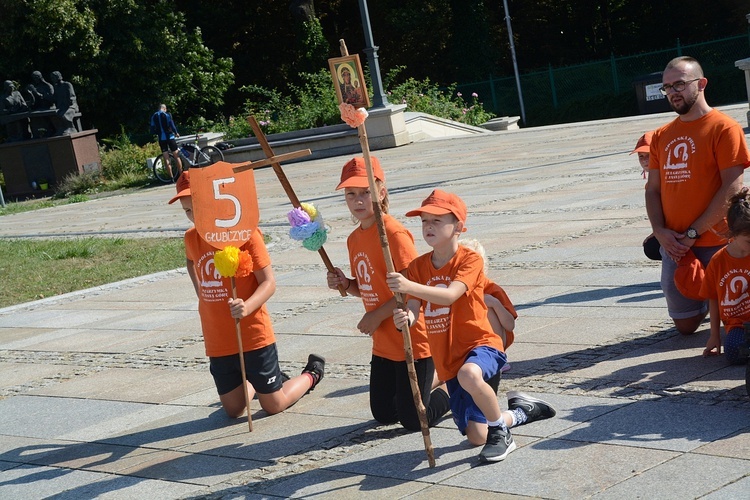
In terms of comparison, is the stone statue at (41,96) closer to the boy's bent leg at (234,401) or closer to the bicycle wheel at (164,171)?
the bicycle wheel at (164,171)

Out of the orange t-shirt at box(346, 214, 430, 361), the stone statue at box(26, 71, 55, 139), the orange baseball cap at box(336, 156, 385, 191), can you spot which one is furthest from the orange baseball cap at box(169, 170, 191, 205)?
the stone statue at box(26, 71, 55, 139)

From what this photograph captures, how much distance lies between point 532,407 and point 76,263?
31.3ft

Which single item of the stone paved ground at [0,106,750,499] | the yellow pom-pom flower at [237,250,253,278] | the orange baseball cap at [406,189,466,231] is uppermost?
the orange baseball cap at [406,189,466,231]

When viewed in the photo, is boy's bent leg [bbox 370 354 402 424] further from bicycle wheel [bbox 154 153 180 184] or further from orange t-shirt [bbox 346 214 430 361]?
bicycle wheel [bbox 154 153 180 184]

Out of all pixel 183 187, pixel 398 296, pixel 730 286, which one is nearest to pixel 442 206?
pixel 398 296

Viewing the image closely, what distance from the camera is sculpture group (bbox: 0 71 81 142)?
92.0ft

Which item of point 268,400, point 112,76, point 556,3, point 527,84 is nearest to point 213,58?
point 112,76

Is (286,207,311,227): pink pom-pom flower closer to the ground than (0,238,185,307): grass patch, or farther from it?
farther from it

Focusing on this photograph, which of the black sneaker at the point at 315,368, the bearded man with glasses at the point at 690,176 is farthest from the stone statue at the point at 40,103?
the bearded man with glasses at the point at 690,176

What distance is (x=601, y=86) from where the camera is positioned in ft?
122

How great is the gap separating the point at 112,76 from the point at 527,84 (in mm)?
15381

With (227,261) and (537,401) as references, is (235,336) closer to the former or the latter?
(227,261)

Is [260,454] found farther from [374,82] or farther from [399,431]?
[374,82]

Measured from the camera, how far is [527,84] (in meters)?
38.3
